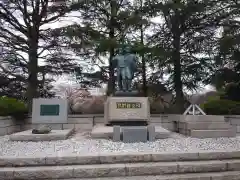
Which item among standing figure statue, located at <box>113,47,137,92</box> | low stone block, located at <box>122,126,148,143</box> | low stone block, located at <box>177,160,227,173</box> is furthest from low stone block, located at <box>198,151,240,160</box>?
standing figure statue, located at <box>113,47,137,92</box>

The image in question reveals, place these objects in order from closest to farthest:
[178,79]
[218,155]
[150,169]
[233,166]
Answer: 1. [150,169]
2. [233,166]
3. [218,155]
4. [178,79]

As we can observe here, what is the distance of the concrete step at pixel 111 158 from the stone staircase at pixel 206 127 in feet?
9.14

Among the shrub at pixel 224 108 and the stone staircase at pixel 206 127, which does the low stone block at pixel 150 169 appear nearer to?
the stone staircase at pixel 206 127

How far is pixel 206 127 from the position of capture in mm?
8156

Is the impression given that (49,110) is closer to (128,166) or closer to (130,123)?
(130,123)

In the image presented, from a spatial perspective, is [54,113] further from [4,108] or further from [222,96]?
[222,96]

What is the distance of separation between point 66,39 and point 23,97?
11.4 feet

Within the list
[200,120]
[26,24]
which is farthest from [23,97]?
[200,120]

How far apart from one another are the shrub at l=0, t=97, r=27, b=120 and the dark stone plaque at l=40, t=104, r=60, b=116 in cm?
119

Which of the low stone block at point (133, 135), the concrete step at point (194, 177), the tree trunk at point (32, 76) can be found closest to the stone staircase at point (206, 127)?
the low stone block at point (133, 135)

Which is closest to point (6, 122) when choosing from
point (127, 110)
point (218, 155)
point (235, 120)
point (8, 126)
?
point (8, 126)

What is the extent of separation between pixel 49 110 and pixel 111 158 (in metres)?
5.11

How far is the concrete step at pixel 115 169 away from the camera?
4293 millimetres

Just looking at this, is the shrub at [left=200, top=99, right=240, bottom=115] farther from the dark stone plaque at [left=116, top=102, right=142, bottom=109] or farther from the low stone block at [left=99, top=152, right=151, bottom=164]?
the low stone block at [left=99, top=152, right=151, bottom=164]
